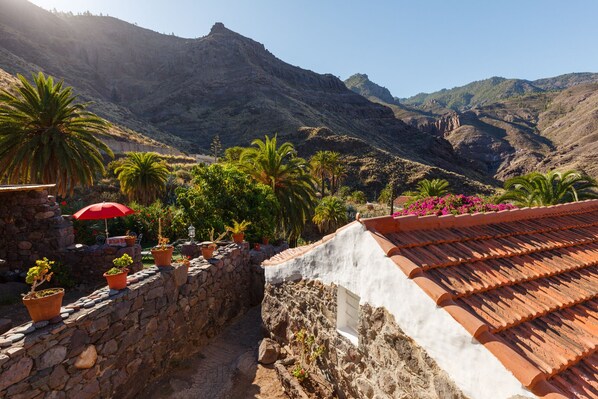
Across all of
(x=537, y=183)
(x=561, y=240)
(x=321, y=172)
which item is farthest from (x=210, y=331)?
(x=321, y=172)

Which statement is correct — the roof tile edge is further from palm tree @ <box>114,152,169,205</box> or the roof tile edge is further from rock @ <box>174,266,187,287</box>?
palm tree @ <box>114,152,169,205</box>

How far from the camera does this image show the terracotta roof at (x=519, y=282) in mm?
2990

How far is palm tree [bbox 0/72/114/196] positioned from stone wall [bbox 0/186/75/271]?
4.29 meters

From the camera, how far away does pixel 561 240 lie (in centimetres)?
536

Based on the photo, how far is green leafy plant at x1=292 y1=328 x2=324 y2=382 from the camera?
6.51m

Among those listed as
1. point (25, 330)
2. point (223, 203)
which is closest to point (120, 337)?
point (25, 330)

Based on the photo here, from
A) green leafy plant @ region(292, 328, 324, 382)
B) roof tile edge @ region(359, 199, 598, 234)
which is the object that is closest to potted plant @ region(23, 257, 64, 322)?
green leafy plant @ region(292, 328, 324, 382)

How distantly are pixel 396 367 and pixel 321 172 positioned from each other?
40411 mm

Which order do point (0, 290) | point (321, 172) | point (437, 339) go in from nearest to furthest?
1. point (437, 339)
2. point (0, 290)
3. point (321, 172)

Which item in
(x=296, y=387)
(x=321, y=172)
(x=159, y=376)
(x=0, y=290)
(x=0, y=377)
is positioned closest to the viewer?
(x=0, y=377)

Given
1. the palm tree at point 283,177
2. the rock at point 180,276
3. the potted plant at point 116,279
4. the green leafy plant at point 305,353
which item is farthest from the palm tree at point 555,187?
the potted plant at point 116,279

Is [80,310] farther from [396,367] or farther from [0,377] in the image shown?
[396,367]

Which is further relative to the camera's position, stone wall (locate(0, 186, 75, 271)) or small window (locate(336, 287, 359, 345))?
stone wall (locate(0, 186, 75, 271))

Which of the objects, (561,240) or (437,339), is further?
(561,240)
